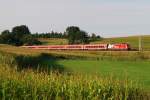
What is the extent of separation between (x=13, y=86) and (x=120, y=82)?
3.05 meters

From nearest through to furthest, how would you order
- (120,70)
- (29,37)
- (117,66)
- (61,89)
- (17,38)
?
(61,89), (120,70), (117,66), (29,37), (17,38)

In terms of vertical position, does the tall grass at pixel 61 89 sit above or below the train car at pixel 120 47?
above

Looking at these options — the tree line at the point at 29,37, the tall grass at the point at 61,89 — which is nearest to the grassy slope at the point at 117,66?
the tall grass at the point at 61,89

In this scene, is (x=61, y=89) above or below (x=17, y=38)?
above

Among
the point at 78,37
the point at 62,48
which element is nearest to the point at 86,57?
the point at 62,48

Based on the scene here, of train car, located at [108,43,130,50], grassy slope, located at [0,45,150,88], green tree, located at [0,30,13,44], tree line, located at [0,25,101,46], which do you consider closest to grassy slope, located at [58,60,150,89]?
grassy slope, located at [0,45,150,88]

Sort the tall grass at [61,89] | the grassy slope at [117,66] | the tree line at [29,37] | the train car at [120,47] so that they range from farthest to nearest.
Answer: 1. the tree line at [29,37]
2. the train car at [120,47]
3. the grassy slope at [117,66]
4. the tall grass at [61,89]

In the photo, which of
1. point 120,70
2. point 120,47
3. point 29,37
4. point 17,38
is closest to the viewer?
point 120,70

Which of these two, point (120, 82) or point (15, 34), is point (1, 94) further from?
point (15, 34)

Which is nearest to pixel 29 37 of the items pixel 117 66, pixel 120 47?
pixel 120 47

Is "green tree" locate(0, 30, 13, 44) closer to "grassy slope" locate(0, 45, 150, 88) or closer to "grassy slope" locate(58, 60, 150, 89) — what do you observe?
"grassy slope" locate(0, 45, 150, 88)

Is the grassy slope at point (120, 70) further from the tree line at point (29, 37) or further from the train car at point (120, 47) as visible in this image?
the tree line at point (29, 37)

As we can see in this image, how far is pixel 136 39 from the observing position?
99.4 meters

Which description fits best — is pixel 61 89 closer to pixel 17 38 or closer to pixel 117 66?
pixel 117 66
